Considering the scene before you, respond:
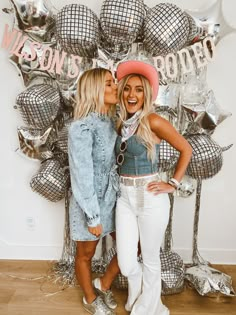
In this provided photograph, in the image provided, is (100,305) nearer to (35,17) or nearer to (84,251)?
(84,251)

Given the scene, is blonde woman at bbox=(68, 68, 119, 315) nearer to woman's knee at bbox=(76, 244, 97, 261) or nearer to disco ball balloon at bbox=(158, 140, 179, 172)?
woman's knee at bbox=(76, 244, 97, 261)

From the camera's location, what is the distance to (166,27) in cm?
160

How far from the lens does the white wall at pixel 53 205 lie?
202 centimetres

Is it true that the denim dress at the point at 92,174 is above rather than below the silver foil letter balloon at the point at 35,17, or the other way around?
below

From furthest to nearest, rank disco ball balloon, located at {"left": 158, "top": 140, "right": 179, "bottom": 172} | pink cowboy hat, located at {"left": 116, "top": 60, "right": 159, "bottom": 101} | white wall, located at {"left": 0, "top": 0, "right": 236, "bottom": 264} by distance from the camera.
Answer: white wall, located at {"left": 0, "top": 0, "right": 236, "bottom": 264}, disco ball balloon, located at {"left": 158, "top": 140, "right": 179, "bottom": 172}, pink cowboy hat, located at {"left": 116, "top": 60, "right": 159, "bottom": 101}

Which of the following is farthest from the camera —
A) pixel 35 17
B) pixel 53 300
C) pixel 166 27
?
pixel 53 300

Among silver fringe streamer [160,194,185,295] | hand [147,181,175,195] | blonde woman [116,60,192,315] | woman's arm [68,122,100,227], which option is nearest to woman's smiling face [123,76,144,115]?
blonde woman [116,60,192,315]

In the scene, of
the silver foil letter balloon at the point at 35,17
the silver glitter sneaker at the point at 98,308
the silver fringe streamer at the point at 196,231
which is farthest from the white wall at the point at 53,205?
the silver glitter sneaker at the point at 98,308

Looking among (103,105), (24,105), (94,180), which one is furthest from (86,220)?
(24,105)

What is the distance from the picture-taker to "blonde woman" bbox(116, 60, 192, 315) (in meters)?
1.51

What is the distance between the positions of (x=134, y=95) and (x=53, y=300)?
1274mm

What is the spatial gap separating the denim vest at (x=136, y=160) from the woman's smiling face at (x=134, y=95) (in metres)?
0.13

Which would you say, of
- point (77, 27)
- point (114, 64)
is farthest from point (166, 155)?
point (77, 27)

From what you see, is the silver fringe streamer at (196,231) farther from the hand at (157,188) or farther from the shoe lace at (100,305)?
the shoe lace at (100,305)
